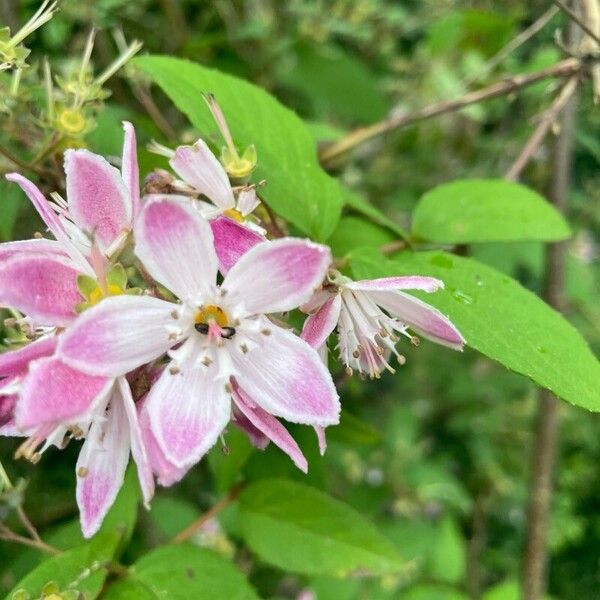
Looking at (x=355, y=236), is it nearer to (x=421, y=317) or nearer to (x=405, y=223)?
(x=421, y=317)

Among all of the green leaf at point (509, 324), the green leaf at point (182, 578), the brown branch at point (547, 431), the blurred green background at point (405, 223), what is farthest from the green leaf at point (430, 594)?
the green leaf at point (509, 324)

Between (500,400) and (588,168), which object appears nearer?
(588,168)

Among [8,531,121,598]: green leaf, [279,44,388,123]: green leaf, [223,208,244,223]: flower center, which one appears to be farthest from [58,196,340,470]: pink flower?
[279,44,388,123]: green leaf

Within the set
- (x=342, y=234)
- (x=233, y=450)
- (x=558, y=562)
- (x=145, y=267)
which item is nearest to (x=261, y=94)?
(x=342, y=234)

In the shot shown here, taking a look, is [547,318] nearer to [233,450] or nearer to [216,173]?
[216,173]

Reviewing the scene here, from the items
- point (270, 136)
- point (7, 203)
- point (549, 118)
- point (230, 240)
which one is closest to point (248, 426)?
point (230, 240)

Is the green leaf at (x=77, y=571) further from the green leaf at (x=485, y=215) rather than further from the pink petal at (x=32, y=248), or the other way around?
the green leaf at (x=485, y=215)
